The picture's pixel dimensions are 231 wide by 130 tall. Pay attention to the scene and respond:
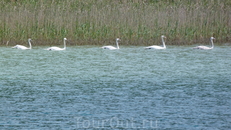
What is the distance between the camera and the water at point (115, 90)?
8484 mm

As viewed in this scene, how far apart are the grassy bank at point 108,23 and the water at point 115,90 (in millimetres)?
2436

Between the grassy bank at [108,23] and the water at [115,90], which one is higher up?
the grassy bank at [108,23]

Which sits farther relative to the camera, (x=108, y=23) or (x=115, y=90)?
(x=108, y=23)

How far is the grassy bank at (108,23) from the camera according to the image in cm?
2086

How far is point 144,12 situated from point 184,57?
16.0 ft

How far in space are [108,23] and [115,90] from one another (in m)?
10.4

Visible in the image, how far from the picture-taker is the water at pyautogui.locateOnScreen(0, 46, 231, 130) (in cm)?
848

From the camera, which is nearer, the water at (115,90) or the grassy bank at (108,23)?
the water at (115,90)

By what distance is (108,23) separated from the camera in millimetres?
21391

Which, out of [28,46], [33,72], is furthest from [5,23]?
[33,72]

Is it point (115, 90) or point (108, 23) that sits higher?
point (108, 23)

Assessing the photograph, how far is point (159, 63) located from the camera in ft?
53.0

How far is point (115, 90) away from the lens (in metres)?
11.2

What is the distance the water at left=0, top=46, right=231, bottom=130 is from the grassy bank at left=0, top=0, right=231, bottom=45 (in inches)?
95.9
